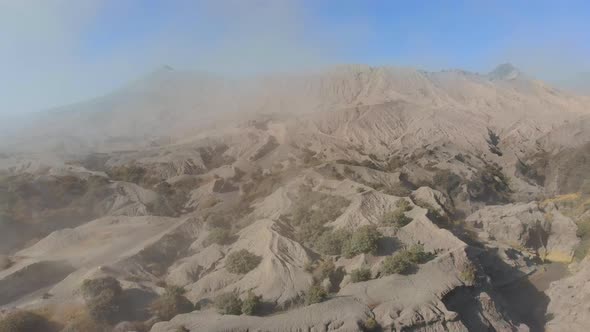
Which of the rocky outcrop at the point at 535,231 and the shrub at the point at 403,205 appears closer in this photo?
the shrub at the point at 403,205

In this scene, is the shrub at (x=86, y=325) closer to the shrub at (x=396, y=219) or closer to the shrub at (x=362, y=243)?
the shrub at (x=362, y=243)

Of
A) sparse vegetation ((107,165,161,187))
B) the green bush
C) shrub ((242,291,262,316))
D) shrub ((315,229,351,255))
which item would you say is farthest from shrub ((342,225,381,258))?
sparse vegetation ((107,165,161,187))

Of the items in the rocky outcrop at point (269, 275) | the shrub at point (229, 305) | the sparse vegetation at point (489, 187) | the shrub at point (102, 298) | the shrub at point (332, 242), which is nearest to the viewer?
the shrub at point (229, 305)

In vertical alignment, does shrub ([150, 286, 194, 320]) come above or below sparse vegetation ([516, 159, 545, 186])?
above

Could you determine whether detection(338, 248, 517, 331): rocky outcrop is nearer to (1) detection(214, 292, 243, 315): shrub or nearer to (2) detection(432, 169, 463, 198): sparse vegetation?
(1) detection(214, 292, 243, 315): shrub

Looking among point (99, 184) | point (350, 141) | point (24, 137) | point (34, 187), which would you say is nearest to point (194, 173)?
point (99, 184)

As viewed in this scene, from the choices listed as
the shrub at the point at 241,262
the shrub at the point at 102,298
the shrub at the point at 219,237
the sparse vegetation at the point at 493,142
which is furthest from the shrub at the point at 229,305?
the sparse vegetation at the point at 493,142

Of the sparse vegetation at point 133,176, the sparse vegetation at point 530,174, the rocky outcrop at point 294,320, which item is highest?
the rocky outcrop at point 294,320
